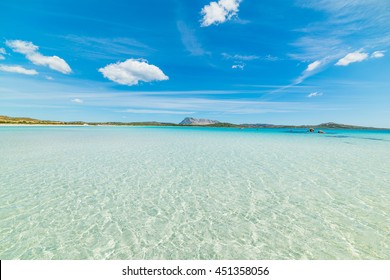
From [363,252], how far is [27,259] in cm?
874

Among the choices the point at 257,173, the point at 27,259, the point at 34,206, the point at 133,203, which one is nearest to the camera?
the point at 27,259

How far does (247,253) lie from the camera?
5.09 metres

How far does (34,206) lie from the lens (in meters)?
7.38

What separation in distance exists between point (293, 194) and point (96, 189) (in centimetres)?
956

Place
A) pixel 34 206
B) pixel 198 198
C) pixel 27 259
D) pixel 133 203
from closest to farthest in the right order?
pixel 27 259
pixel 34 206
pixel 133 203
pixel 198 198
